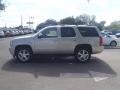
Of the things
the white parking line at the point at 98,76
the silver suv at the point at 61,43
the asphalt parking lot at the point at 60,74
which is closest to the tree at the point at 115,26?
the silver suv at the point at 61,43

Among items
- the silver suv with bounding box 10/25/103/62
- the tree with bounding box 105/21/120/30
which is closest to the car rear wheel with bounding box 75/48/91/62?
the silver suv with bounding box 10/25/103/62

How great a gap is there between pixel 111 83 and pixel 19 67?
4.97 m

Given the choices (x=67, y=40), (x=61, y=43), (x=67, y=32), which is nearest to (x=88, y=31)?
(x=67, y=32)

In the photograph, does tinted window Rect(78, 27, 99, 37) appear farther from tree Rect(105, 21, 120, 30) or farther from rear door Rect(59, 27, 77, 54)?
tree Rect(105, 21, 120, 30)

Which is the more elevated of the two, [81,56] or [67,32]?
[67,32]

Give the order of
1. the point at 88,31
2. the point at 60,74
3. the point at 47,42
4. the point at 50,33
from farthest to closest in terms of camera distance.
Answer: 1. the point at 88,31
2. the point at 50,33
3. the point at 47,42
4. the point at 60,74

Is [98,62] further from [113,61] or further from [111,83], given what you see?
[111,83]

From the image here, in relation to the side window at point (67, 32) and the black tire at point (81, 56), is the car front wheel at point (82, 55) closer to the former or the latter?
the black tire at point (81, 56)

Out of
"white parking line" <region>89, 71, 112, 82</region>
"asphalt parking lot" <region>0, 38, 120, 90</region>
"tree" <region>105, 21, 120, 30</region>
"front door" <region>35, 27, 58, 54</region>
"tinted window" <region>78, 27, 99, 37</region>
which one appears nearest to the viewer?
"asphalt parking lot" <region>0, 38, 120, 90</region>

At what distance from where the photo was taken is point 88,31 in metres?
14.9

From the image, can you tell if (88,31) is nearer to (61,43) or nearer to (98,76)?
(61,43)

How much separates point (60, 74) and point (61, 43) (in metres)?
3.21

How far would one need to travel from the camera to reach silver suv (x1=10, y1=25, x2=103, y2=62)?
14656 millimetres

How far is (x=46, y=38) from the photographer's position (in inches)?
576
